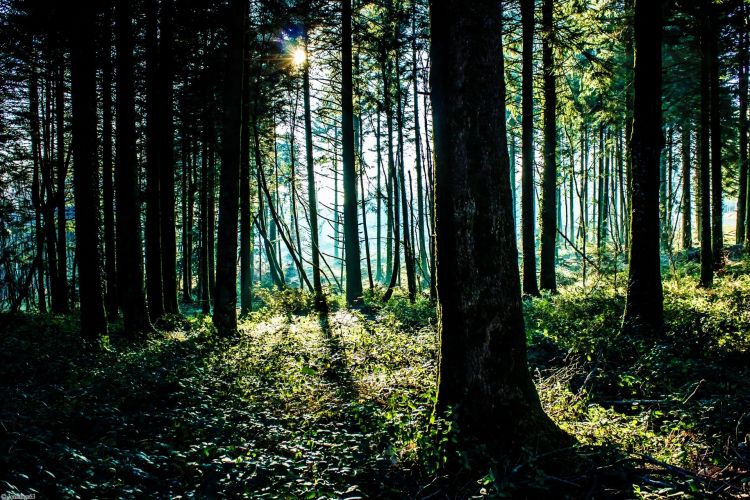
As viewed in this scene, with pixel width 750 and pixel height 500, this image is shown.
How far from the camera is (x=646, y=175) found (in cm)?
773

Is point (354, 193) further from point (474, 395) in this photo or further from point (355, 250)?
point (474, 395)

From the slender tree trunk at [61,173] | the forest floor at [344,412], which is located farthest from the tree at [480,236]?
the slender tree trunk at [61,173]

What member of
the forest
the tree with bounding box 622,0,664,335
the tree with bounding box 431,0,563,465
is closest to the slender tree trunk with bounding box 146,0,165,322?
the forest

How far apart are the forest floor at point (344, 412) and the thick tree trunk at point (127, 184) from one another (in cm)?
135

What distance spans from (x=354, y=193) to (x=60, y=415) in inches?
436

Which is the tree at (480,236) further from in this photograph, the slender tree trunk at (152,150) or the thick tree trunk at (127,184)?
the slender tree trunk at (152,150)

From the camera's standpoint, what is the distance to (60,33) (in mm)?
11219

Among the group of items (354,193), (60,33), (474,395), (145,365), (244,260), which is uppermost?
(60,33)

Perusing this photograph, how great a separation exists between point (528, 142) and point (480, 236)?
35.2 ft

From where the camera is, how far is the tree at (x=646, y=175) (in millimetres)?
7590

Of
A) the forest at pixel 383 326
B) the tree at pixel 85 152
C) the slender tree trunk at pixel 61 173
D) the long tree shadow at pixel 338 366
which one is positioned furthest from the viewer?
the slender tree trunk at pixel 61 173

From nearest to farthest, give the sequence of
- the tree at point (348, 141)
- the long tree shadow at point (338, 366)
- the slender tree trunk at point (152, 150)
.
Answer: the long tree shadow at point (338, 366) < the slender tree trunk at point (152, 150) < the tree at point (348, 141)

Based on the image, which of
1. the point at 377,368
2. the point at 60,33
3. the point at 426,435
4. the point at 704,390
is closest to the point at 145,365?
the point at 377,368

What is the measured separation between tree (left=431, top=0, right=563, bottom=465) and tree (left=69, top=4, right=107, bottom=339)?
958 centimetres
